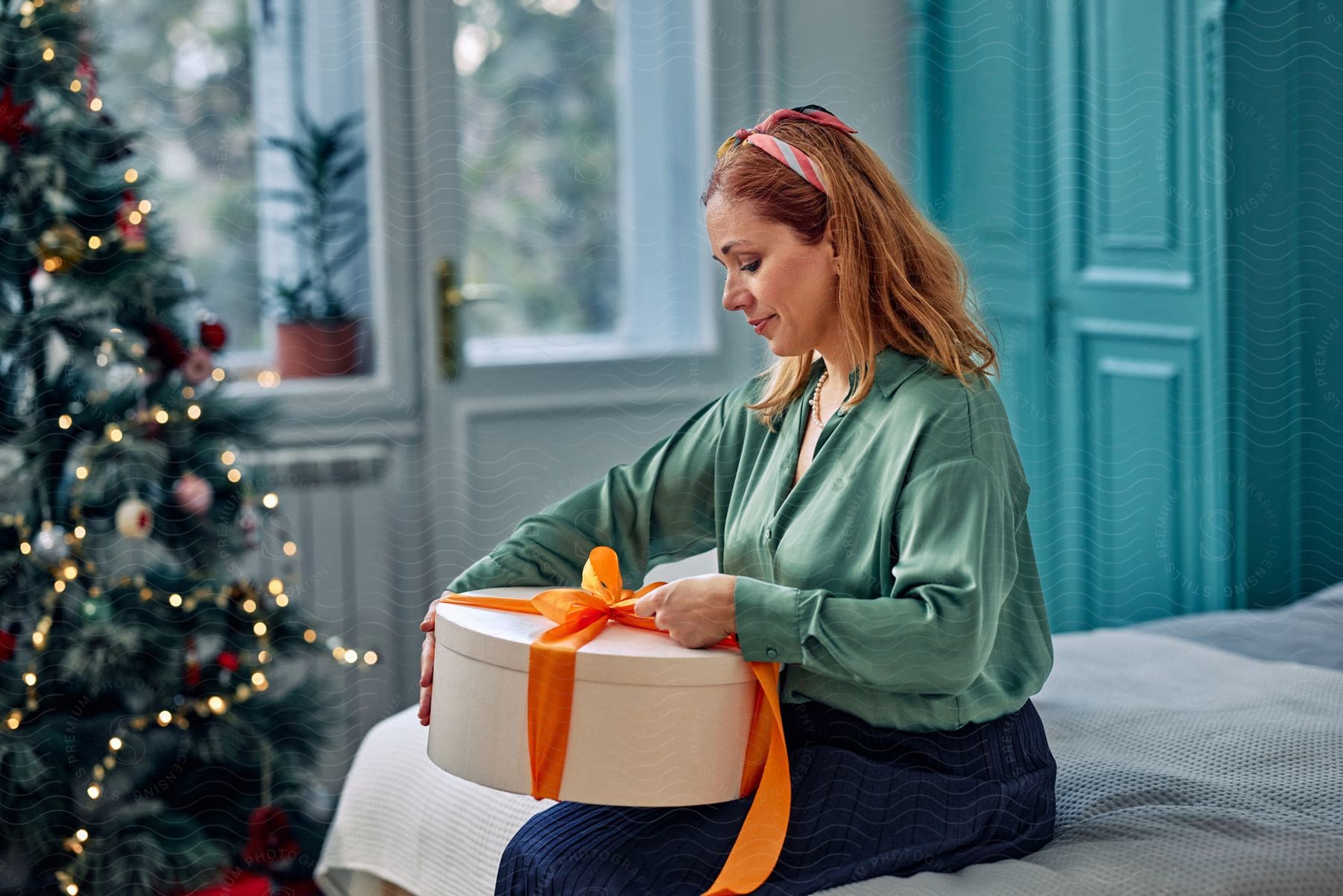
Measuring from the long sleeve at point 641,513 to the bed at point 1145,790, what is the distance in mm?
242

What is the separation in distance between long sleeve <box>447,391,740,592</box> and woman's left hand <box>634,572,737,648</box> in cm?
29

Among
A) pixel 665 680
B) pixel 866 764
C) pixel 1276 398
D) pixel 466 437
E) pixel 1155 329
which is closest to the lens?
pixel 665 680

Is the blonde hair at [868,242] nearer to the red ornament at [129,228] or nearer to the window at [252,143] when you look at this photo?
the red ornament at [129,228]

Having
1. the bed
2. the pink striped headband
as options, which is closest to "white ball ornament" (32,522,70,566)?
the bed

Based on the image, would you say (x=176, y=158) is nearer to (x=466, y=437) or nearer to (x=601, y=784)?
(x=466, y=437)

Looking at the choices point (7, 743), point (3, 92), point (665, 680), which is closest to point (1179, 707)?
point (665, 680)

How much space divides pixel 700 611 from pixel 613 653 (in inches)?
3.0

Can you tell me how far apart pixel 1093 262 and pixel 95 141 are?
1699 millimetres

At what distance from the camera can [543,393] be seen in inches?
113

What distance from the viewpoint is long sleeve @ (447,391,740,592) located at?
4.50 feet

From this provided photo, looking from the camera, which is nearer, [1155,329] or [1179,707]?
[1179,707]

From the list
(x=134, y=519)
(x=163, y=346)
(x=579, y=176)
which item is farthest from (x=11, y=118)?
(x=579, y=176)


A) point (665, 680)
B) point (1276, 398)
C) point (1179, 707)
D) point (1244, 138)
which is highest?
point (1244, 138)

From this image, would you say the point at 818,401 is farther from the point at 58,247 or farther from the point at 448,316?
the point at 448,316
